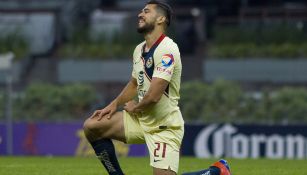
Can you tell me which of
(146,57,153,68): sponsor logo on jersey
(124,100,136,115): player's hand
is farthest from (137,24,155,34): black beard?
(124,100,136,115): player's hand

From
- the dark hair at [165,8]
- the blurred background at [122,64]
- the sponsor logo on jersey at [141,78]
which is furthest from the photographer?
the blurred background at [122,64]

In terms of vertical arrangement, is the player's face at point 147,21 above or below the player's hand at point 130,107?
above

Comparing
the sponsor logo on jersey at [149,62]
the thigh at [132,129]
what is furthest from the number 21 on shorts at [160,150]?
the sponsor logo on jersey at [149,62]

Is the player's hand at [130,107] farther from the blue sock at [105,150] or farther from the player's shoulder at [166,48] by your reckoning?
the player's shoulder at [166,48]

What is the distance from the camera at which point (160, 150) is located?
37.5 ft

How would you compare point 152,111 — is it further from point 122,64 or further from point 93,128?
Result: point 122,64

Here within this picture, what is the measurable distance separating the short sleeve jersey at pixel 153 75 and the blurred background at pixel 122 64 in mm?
16271

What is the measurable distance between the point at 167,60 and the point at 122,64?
26.2 m

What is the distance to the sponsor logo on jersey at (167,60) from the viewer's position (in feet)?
37.0

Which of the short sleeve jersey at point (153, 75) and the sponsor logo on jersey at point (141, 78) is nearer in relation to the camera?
the short sleeve jersey at point (153, 75)

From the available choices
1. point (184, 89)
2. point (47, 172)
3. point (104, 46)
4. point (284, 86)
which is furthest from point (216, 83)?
point (47, 172)

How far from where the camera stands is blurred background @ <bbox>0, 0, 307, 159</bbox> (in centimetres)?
2947

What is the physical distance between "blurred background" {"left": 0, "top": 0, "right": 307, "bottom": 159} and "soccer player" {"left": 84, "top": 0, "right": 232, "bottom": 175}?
16190 millimetres

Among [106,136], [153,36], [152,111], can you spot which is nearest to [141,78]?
[152,111]
